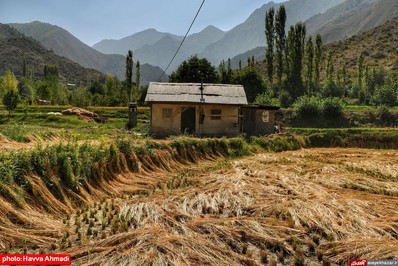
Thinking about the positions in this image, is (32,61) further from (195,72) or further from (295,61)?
(295,61)

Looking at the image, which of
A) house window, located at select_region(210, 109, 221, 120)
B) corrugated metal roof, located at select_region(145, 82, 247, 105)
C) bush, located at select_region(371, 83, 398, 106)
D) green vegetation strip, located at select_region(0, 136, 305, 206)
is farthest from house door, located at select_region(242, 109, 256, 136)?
bush, located at select_region(371, 83, 398, 106)

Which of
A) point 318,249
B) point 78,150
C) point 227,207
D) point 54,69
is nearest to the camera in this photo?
point 318,249

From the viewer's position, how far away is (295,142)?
19609 millimetres

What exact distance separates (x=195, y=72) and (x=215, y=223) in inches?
1175

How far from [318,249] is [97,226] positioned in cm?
402

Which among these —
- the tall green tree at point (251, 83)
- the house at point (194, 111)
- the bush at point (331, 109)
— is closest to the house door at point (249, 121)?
the house at point (194, 111)

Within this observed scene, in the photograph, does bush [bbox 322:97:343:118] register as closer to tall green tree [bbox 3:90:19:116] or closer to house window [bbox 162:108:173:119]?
house window [bbox 162:108:173:119]


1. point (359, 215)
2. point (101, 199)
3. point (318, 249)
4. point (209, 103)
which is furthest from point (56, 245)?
point (209, 103)

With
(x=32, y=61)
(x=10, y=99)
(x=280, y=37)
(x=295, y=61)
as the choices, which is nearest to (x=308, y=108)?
(x=295, y=61)

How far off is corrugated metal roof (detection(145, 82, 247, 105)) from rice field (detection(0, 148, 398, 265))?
1172 centimetres

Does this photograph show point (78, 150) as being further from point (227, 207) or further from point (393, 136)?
point (393, 136)

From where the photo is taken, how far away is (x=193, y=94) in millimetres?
21203

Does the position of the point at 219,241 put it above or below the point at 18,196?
below

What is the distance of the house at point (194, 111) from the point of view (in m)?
20.2
